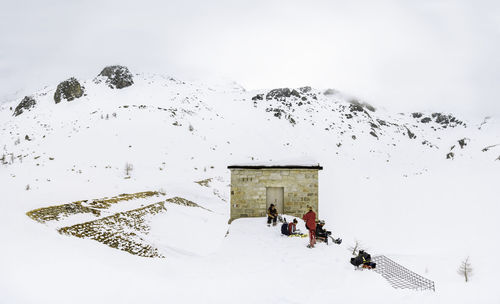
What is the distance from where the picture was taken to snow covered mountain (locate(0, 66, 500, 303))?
24.5 ft

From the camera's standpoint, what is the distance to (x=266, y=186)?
14062mm

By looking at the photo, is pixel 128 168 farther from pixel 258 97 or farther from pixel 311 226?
pixel 258 97

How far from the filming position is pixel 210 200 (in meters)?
23.2

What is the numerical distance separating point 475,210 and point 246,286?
2666 centimetres

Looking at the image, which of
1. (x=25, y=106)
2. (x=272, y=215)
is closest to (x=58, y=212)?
(x=272, y=215)

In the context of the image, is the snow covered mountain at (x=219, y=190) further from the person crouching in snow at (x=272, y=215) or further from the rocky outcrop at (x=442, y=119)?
the rocky outcrop at (x=442, y=119)

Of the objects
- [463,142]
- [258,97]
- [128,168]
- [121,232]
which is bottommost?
[121,232]

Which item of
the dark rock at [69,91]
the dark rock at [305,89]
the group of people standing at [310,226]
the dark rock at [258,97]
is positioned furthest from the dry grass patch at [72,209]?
the dark rock at [305,89]

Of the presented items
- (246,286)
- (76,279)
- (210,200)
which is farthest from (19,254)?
(210,200)

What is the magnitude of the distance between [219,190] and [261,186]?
13.3m

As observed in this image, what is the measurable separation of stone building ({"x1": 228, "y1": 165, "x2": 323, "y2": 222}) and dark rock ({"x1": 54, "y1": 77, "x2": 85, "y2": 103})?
43004 millimetres

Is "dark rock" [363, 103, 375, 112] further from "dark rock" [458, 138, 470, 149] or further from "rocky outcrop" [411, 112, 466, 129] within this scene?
"dark rock" [458, 138, 470, 149]

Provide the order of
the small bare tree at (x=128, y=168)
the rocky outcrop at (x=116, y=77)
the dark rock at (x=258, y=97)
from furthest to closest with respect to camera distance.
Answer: the dark rock at (x=258, y=97) < the rocky outcrop at (x=116, y=77) < the small bare tree at (x=128, y=168)

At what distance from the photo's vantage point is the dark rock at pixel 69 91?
44875mm
